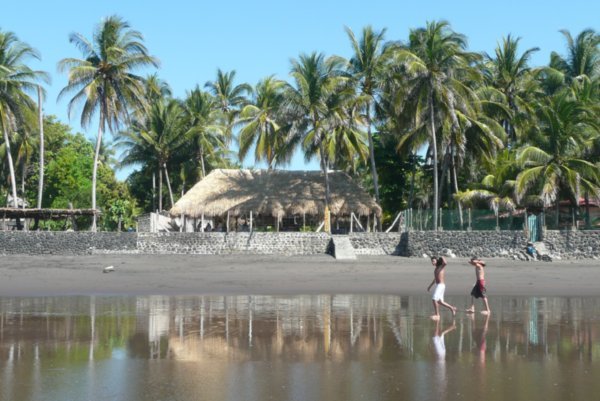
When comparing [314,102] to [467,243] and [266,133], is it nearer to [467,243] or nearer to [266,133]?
[266,133]

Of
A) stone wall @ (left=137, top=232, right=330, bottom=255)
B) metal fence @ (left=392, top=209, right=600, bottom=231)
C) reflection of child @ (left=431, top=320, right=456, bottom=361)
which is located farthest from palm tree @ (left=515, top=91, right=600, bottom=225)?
reflection of child @ (left=431, top=320, right=456, bottom=361)

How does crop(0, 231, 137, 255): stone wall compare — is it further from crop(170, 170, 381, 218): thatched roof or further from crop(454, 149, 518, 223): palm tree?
crop(454, 149, 518, 223): palm tree

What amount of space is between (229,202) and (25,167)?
19464 millimetres

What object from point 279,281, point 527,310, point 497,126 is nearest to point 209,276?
point 279,281

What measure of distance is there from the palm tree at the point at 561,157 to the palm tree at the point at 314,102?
29.6ft

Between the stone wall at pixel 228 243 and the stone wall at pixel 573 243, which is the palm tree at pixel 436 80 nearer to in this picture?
the stone wall at pixel 573 243

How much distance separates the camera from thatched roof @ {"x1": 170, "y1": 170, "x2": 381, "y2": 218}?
3472cm

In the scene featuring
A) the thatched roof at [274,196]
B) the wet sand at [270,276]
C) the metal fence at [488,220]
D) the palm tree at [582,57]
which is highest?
the palm tree at [582,57]

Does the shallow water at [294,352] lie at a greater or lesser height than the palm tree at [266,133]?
lesser

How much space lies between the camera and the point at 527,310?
14.9 meters

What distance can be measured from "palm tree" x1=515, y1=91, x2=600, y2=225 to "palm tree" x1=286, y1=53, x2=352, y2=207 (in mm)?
9015

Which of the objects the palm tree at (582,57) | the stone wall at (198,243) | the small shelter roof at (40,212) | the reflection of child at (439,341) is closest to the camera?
the reflection of child at (439,341)

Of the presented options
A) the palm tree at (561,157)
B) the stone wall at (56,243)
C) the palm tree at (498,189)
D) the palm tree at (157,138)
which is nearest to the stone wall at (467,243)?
the palm tree at (498,189)

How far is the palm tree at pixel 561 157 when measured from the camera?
2975 cm
